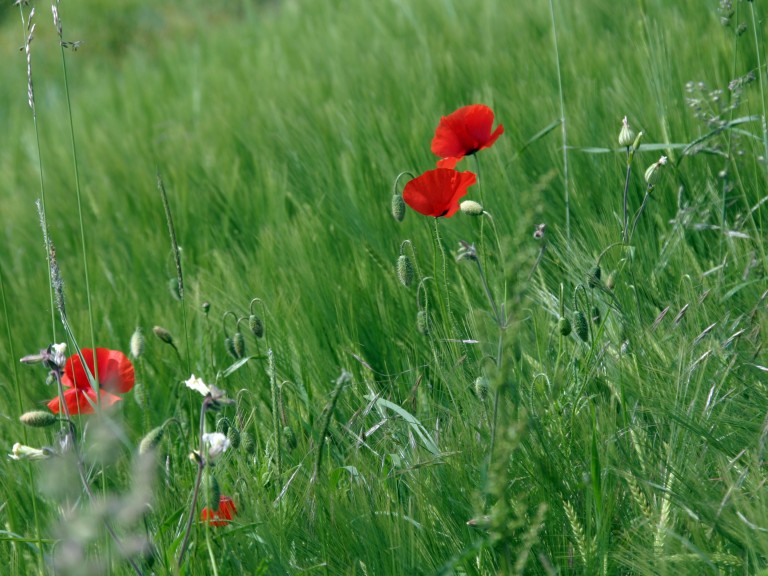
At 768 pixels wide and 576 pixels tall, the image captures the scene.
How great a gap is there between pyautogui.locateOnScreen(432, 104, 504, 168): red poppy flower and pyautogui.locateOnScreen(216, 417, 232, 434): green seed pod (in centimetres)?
39

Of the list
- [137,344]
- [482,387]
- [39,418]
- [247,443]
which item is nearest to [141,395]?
[137,344]

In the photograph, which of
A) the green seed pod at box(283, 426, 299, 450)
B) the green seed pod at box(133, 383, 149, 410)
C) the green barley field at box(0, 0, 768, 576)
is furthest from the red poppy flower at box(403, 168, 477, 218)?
the green seed pod at box(133, 383, 149, 410)

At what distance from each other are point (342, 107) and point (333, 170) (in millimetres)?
342

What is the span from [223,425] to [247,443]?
34 millimetres

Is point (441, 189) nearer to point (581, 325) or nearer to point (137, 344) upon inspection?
point (581, 325)

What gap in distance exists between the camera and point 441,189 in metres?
1.04

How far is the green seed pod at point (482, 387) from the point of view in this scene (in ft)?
2.92

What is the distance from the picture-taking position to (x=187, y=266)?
1.58 meters

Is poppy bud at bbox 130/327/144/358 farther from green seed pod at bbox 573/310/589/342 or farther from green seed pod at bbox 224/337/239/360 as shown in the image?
green seed pod at bbox 573/310/589/342

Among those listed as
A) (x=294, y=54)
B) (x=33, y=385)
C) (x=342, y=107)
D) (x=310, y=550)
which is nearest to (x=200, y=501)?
(x=310, y=550)

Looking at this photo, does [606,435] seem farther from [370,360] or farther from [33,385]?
[33,385]

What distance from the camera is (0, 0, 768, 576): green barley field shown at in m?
0.78

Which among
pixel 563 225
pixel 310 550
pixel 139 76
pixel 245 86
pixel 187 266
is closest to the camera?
pixel 310 550

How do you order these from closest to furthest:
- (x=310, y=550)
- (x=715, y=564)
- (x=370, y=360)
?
1. (x=715, y=564)
2. (x=310, y=550)
3. (x=370, y=360)
